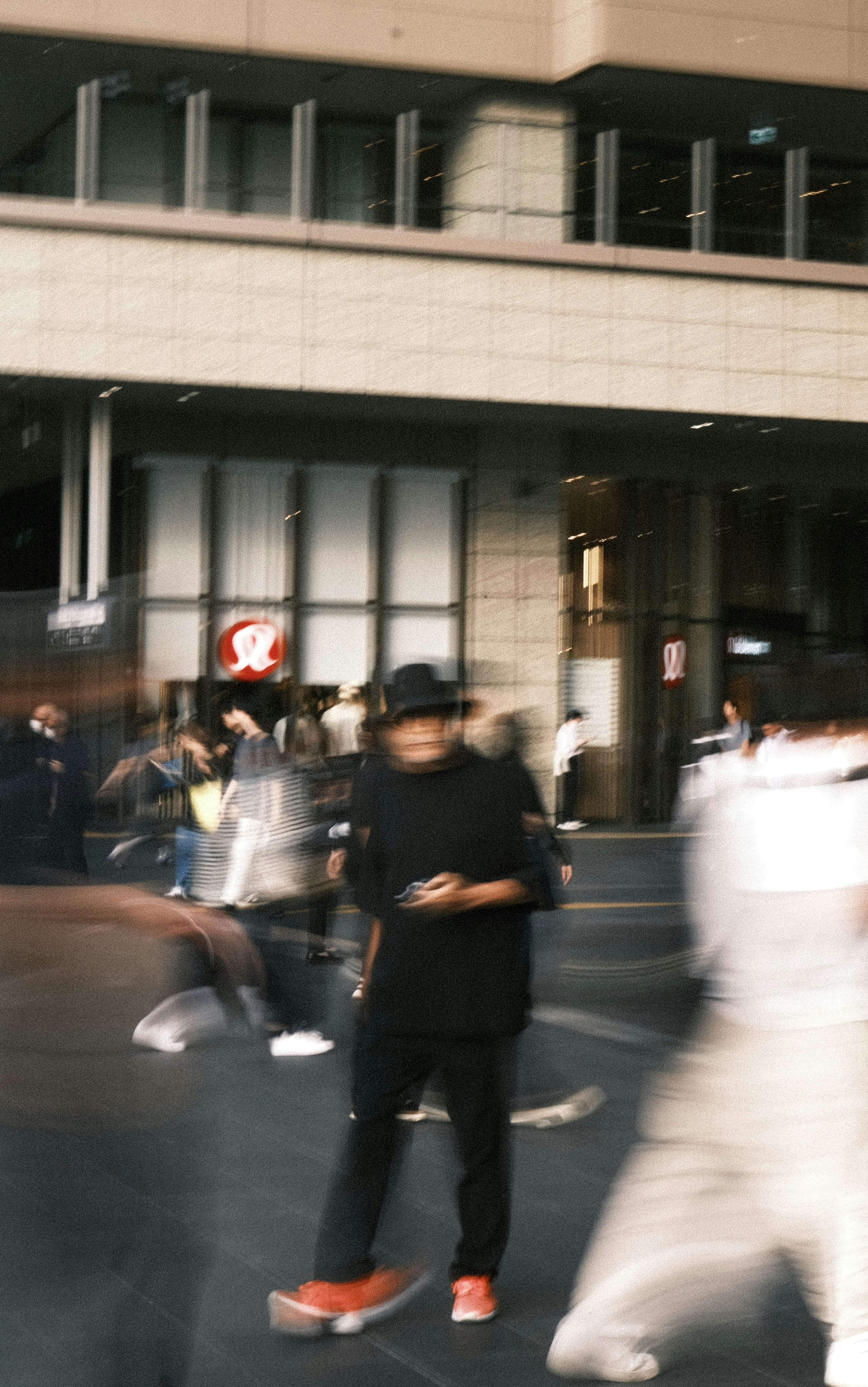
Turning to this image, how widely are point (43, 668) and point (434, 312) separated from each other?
17304 mm

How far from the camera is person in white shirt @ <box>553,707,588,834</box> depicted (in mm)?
21141

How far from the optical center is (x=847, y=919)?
3.64 meters

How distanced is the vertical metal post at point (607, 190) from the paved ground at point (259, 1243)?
595 inches

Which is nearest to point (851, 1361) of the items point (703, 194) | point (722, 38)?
point (722, 38)

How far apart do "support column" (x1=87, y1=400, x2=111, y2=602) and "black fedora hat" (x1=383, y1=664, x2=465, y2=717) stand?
1643 cm

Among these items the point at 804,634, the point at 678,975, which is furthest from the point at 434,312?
the point at 678,975

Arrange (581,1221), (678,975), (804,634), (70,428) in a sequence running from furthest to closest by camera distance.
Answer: (804,634) < (70,428) < (678,975) < (581,1221)

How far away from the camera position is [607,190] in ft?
67.7

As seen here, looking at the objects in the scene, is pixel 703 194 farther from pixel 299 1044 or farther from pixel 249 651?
pixel 299 1044

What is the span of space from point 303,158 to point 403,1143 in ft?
58.9

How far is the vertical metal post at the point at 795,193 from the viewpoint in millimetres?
21250

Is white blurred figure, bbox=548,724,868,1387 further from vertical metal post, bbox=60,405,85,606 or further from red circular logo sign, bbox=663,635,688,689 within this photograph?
red circular logo sign, bbox=663,635,688,689

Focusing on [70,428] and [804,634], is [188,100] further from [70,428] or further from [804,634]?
[804,634]

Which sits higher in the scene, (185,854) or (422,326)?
(422,326)
